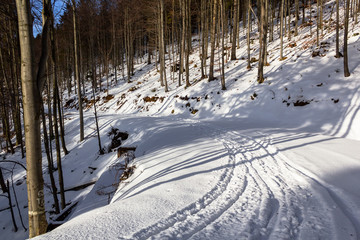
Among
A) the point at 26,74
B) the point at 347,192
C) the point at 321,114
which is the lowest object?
the point at 347,192

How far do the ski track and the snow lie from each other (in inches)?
0.6

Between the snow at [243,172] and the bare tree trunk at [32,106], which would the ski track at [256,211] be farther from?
the bare tree trunk at [32,106]

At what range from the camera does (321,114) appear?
8.91m

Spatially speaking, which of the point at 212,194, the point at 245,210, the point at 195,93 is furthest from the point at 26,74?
the point at 195,93

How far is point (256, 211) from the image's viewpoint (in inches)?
103

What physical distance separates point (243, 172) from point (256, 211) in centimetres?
148

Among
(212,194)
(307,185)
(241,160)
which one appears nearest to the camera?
(212,194)

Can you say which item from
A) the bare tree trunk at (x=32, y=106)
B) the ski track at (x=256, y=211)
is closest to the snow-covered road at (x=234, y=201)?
the ski track at (x=256, y=211)

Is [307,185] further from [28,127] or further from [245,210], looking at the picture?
[28,127]

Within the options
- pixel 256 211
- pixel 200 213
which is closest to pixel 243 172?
pixel 256 211

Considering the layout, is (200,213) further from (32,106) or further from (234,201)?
(32,106)

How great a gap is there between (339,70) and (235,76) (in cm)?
694

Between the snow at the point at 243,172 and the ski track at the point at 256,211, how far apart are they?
14 mm

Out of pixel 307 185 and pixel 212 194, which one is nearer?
pixel 212 194
